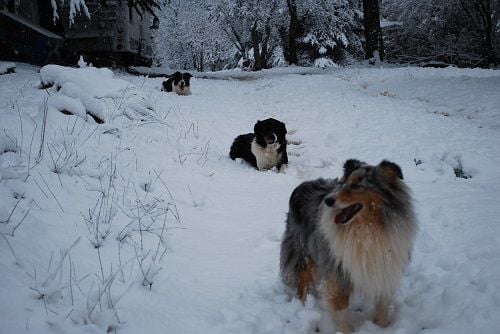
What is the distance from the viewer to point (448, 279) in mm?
3367

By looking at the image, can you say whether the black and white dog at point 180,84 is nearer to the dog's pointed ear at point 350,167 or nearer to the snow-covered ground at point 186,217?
the snow-covered ground at point 186,217

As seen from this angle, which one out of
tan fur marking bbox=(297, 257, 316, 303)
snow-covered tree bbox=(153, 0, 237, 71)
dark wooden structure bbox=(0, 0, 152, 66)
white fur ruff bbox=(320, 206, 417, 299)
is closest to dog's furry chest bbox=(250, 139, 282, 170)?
tan fur marking bbox=(297, 257, 316, 303)

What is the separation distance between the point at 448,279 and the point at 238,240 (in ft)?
7.72

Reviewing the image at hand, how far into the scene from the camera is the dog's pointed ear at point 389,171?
9.26 ft

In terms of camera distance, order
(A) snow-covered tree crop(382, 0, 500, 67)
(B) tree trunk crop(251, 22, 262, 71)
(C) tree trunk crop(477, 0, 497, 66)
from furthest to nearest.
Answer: (B) tree trunk crop(251, 22, 262, 71)
(A) snow-covered tree crop(382, 0, 500, 67)
(C) tree trunk crop(477, 0, 497, 66)

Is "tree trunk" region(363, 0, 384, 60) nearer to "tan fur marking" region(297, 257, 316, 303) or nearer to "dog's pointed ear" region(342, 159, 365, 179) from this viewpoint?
"dog's pointed ear" region(342, 159, 365, 179)

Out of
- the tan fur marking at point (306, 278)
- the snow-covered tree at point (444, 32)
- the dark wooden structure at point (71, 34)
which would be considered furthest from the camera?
the snow-covered tree at point (444, 32)

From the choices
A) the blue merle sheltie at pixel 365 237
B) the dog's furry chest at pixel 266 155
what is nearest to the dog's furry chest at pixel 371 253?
the blue merle sheltie at pixel 365 237

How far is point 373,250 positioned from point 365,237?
12cm

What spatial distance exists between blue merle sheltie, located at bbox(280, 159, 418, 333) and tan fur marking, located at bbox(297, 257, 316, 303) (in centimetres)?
28

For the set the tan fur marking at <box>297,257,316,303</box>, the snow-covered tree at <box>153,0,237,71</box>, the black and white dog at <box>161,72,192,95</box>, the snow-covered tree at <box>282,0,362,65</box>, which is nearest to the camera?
the tan fur marking at <box>297,257,316,303</box>

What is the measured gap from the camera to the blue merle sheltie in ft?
9.26

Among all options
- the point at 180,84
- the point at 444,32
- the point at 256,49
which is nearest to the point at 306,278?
the point at 180,84

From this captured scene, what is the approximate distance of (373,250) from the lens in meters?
2.90
